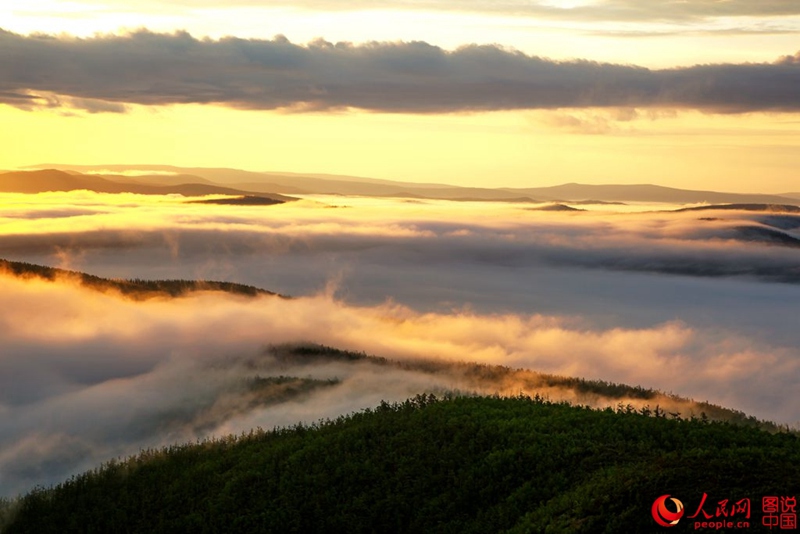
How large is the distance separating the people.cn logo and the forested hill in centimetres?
30

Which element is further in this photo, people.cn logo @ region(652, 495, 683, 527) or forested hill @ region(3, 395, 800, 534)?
forested hill @ region(3, 395, 800, 534)

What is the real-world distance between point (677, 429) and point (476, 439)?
9.06 meters

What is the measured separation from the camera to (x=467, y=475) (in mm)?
42062

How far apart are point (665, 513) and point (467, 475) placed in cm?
1234

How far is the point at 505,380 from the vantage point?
121375mm

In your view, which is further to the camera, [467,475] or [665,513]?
[467,475]

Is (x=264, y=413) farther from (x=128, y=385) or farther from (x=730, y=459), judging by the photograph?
(x=730, y=459)

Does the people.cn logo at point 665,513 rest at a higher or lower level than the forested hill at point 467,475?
higher

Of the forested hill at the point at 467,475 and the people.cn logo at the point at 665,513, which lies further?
the forested hill at the point at 467,475

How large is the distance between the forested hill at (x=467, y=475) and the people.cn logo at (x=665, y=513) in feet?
0.98

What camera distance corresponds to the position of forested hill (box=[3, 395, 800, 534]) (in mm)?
33750

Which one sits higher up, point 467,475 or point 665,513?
point 665,513

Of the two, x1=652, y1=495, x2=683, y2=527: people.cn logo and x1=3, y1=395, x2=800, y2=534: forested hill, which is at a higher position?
x1=652, y1=495, x2=683, y2=527: people.cn logo

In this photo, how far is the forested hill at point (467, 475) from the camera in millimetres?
33750
